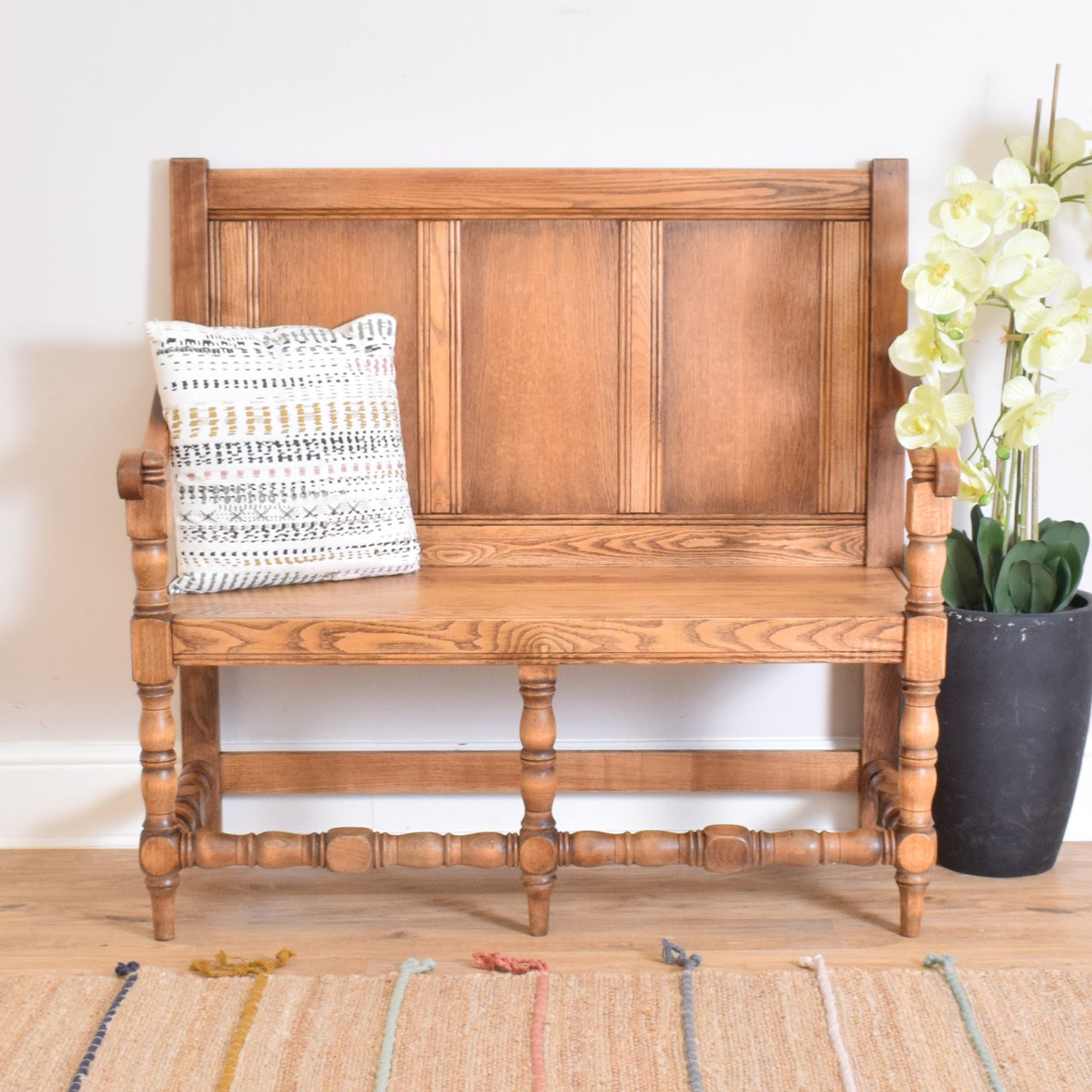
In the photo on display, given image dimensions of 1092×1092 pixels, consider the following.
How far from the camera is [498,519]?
214 centimetres

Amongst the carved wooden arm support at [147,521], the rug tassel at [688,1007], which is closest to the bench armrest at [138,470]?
the carved wooden arm support at [147,521]

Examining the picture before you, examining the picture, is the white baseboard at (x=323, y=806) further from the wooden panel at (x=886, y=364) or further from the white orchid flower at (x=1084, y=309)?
the white orchid flower at (x=1084, y=309)

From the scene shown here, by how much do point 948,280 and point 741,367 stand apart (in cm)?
39

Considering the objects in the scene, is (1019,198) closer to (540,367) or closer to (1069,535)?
(1069,535)

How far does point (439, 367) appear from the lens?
2.12 meters

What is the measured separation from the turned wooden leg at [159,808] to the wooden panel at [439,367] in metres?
0.59

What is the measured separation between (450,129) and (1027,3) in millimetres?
1005

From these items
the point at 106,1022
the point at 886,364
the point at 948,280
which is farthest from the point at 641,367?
the point at 106,1022

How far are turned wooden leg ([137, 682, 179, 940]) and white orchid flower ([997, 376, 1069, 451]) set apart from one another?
4.42ft

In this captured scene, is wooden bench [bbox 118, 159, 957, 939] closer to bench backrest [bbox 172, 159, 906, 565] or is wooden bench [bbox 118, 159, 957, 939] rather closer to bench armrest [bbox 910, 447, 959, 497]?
bench backrest [bbox 172, 159, 906, 565]

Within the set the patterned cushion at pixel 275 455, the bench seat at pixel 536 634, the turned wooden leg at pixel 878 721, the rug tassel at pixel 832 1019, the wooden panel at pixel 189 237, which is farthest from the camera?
the turned wooden leg at pixel 878 721

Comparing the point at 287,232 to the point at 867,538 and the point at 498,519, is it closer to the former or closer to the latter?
the point at 498,519

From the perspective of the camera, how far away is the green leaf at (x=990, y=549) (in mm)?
2021

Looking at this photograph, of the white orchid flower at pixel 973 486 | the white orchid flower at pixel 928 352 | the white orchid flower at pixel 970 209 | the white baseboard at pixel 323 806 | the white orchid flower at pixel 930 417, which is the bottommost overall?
the white baseboard at pixel 323 806
